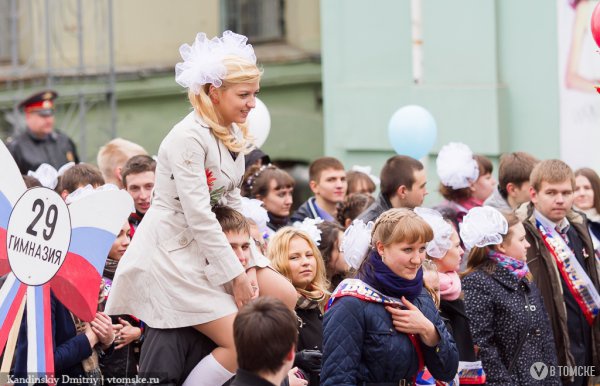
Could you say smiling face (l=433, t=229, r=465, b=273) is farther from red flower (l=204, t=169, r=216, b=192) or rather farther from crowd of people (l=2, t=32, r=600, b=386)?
red flower (l=204, t=169, r=216, b=192)

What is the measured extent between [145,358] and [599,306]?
10.7 ft

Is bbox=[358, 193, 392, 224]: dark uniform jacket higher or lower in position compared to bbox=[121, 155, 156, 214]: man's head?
lower

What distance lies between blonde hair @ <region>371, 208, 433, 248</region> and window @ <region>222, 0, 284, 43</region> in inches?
460

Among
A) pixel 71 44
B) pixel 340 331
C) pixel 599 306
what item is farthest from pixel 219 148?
pixel 71 44

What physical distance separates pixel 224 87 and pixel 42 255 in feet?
3.39

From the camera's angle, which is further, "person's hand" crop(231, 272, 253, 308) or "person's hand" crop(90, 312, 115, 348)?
Result: "person's hand" crop(90, 312, 115, 348)

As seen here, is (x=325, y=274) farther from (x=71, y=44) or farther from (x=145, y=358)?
(x=71, y=44)

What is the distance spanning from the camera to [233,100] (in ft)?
17.5

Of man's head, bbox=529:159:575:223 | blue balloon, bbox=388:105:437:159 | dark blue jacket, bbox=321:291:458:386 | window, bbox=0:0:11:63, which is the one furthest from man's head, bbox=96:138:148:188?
A: window, bbox=0:0:11:63

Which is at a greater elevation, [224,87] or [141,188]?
[224,87]

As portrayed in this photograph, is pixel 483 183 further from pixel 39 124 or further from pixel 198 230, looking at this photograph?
pixel 39 124

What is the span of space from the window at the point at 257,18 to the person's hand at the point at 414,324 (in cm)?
1194

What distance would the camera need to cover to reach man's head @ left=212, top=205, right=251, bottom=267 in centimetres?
538

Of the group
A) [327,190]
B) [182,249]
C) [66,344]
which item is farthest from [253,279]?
[327,190]
